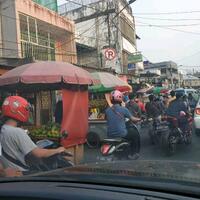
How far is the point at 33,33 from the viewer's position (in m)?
20.8

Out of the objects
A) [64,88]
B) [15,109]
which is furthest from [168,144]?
[15,109]

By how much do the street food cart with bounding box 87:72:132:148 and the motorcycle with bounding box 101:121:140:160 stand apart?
179 inches

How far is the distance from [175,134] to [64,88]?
3.15m

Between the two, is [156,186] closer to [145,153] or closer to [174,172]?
[174,172]

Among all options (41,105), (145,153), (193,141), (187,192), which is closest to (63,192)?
(187,192)

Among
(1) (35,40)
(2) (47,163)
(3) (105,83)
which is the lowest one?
(2) (47,163)

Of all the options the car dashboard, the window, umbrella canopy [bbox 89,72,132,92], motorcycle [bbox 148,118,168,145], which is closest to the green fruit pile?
motorcycle [bbox 148,118,168,145]

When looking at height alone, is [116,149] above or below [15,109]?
below

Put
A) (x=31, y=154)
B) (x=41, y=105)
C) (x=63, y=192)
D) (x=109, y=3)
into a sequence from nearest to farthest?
1. (x=63, y=192)
2. (x=31, y=154)
3. (x=41, y=105)
4. (x=109, y=3)

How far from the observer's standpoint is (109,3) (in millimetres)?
32844

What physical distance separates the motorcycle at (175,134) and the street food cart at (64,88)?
6.94ft

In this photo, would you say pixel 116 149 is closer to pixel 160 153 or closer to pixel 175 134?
pixel 160 153

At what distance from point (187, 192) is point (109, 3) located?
1253 inches

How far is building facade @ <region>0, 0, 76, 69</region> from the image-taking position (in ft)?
60.5
